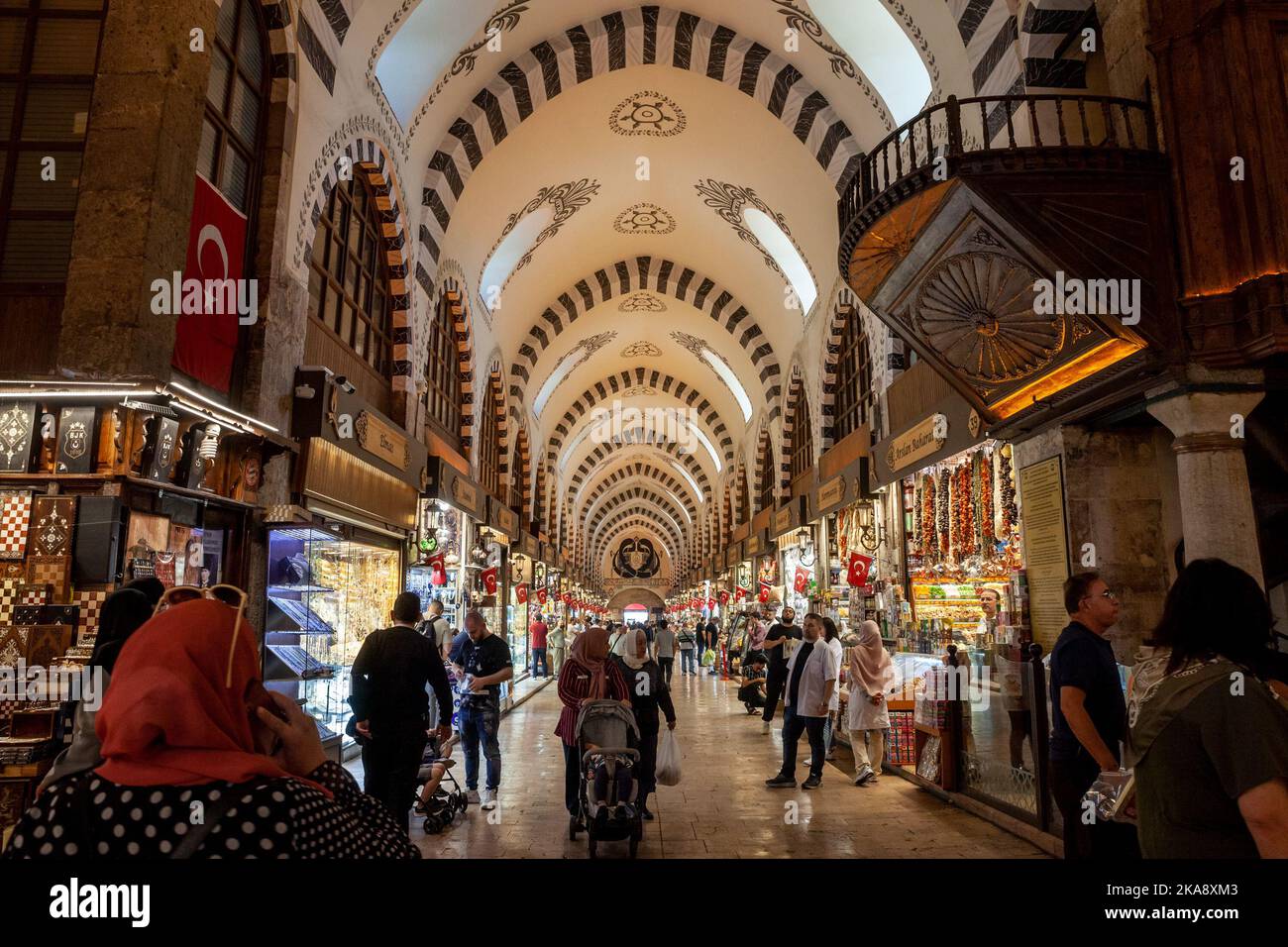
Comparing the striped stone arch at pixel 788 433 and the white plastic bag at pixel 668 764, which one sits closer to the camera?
the white plastic bag at pixel 668 764

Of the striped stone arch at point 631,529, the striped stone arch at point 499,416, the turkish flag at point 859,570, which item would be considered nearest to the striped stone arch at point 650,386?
the striped stone arch at point 499,416

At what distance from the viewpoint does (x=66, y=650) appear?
3.51 metres

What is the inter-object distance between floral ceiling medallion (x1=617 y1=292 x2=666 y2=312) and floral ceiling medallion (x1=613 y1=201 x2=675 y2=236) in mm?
2603

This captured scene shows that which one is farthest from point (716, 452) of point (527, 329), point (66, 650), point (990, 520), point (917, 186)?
point (66, 650)

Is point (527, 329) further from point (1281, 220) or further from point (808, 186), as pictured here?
point (1281, 220)

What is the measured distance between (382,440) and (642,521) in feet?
130

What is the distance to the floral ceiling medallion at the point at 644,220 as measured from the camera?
43.6 ft

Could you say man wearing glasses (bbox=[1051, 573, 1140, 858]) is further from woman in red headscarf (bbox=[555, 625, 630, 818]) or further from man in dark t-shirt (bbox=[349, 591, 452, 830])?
man in dark t-shirt (bbox=[349, 591, 452, 830])

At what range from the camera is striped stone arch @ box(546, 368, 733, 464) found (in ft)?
69.4

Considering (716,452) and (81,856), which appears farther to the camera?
(716,452)

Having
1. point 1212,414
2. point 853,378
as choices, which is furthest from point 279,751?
point 853,378

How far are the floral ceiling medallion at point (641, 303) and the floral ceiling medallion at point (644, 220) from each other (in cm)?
260

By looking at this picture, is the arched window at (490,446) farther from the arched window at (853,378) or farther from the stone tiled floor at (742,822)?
the stone tiled floor at (742,822)
